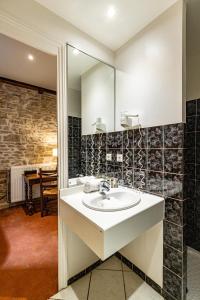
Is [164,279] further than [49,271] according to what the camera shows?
No

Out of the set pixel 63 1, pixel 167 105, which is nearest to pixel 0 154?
pixel 63 1

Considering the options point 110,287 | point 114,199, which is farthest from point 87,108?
point 110,287

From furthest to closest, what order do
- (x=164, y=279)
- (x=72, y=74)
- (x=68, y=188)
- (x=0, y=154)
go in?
(x=0, y=154), (x=72, y=74), (x=68, y=188), (x=164, y=279)

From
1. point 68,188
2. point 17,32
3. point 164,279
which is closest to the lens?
point 17,32

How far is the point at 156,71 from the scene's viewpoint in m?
1.39

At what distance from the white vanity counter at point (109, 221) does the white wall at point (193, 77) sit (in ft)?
4.53

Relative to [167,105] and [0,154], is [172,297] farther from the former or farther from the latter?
[0,154]

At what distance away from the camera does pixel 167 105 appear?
4.31ft

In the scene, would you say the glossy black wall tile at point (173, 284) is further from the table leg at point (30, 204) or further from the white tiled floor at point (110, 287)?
the table leg at point (30, 204)

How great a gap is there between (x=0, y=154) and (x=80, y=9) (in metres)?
2.75

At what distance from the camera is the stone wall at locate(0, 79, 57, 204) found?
300 centimetres

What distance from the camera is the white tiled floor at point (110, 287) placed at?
133 centimetres

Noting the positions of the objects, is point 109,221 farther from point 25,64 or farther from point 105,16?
point 25,64

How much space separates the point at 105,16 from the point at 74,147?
1.26 m
